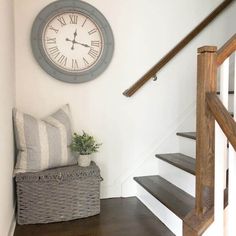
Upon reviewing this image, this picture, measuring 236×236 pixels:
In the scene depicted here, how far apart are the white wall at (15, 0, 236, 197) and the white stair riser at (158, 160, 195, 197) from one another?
6.2 inches

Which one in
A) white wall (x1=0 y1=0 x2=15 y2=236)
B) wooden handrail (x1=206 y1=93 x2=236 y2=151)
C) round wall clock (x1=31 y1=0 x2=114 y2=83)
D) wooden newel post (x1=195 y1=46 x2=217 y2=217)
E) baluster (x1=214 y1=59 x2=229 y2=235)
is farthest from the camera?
round wall clock (x1=31 y1=0 x2=114 y2=83)

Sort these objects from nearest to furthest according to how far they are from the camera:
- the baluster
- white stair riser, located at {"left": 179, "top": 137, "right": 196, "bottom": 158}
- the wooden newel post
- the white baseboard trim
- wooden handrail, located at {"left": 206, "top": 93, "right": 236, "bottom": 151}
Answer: wooden handrail, located at {"left": 206, "top": 93, "right": 236, "bottom": 151}
the baluster
the wooden newel post
the white baseboard trim
white stair riser, located at {"left": 179, "top": 137, "right": 196, "bottom": 158}

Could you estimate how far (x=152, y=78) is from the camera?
2641mm

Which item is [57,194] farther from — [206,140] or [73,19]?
[73,19]

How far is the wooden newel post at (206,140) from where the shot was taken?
1.39m

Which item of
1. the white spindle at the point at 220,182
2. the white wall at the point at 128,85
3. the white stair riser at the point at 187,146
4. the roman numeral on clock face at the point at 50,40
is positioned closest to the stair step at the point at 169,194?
the white wall at the point at 128,85

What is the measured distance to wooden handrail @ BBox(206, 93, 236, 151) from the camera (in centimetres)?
118

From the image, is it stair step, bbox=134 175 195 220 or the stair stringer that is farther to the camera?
the stair stringer

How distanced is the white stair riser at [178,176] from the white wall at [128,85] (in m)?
0.16

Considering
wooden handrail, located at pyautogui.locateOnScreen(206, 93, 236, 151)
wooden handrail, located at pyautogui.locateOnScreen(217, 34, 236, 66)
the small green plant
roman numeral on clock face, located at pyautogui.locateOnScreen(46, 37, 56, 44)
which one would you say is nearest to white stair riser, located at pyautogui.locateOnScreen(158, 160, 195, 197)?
the small green plant

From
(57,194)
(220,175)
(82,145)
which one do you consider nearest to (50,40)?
(82,145)

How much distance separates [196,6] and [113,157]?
1.74 metres

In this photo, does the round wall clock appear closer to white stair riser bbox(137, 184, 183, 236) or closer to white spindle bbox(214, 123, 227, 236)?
white stair riser bbox(137, 184, 183, 236)

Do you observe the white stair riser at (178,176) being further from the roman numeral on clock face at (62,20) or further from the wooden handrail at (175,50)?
the roman numeral on clock face at (62,20)
